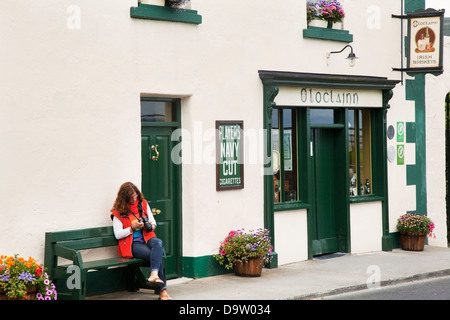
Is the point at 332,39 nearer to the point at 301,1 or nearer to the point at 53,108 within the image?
the point at 301,1

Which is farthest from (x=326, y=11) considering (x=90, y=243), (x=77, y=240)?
(x=77, y=240)

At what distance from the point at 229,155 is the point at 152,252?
95.6 inches

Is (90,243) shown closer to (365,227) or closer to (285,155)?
(285,155)

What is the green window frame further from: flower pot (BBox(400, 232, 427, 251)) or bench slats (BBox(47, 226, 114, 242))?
bench slats (BBox(47, 226, 114, 242))

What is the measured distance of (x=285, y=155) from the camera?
41.3 feet

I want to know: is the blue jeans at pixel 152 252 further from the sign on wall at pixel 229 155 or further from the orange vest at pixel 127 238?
the sign on wall at pixel 229 155

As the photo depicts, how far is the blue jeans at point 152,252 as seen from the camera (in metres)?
9.37

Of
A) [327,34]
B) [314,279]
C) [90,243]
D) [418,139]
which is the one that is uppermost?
[327,34]

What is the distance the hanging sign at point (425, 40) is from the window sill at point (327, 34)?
1.45 metres

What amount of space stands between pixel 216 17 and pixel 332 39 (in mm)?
2663

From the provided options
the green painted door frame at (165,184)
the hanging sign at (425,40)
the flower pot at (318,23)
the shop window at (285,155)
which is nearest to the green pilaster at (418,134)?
the hanging sign at (425,40)

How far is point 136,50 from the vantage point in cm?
1005

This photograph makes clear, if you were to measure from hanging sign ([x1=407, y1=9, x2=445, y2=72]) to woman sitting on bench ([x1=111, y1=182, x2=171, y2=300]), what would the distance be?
6619 millimetres
